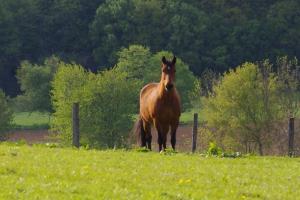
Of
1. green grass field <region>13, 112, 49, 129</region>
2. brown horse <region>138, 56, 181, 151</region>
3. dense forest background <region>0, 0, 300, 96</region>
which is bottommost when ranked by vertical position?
green grass field <region>13, 112, 49, 129</region>

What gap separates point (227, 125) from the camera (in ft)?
178

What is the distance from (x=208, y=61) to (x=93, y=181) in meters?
78.0

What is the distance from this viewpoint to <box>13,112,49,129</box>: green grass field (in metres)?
73.1

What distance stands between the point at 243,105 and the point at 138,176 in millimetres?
41374

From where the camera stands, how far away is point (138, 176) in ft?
47.8

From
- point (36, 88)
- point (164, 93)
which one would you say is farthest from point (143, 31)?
point (164, 93)

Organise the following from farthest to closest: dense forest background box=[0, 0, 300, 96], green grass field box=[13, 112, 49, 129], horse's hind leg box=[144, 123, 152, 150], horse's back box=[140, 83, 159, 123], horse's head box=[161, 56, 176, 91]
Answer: dense forest background box=[0, 0, 300, 96] → green grass field box=[13, 112, 49, 129] → horse's hind leg box=[144, 123, 152, 150] → horse's back box=[140, 83, 159, 123] → horse's head box=[161, 56, 176, 91]

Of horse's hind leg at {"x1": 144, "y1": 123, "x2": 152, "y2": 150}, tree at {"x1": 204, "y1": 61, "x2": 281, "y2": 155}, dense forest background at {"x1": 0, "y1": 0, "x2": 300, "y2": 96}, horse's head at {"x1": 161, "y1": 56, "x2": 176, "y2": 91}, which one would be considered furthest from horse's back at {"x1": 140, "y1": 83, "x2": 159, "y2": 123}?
dense forest background at {"x1": 0, "y1": 0, "x2": 300, "y2": 96}

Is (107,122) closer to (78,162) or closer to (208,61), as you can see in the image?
(208,61)

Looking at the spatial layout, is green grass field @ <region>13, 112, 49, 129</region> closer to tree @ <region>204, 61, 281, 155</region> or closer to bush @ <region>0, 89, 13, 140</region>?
bush @ <region>0, 89, 13, 140</region>

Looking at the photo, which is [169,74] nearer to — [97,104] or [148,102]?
[148,102]

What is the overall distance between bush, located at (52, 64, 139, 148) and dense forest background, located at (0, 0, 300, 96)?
96.3ft

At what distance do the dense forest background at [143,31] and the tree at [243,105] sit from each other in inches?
1331

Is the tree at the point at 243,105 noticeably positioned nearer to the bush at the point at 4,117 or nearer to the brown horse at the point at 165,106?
the bush at the point at 4,117
